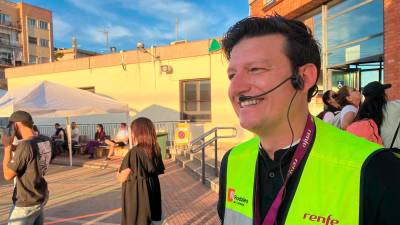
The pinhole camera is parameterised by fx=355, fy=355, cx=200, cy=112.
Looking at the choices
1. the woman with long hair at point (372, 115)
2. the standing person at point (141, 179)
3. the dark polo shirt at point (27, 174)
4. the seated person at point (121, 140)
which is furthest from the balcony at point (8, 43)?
the woman with long hair at point (372, 115)

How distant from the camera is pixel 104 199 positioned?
756 cm

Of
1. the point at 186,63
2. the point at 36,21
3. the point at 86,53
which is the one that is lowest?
the point at 186,63

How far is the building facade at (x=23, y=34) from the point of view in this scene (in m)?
58.2

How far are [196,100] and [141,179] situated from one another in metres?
13.1

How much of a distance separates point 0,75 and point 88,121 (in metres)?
45.1

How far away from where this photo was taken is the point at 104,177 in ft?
33.8

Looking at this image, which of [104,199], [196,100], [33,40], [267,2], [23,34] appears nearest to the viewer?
[104,199]

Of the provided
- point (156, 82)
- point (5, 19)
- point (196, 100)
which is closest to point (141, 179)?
point (196, 100)

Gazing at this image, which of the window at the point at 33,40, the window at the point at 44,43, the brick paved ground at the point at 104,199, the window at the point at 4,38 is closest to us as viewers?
the brick paved ground at the point at 104,199

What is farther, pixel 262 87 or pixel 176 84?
pixel 176 84

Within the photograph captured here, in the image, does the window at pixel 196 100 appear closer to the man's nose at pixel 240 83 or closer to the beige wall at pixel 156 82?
the beige wall at pixel 156 82

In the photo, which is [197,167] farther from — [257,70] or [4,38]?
[4,38]

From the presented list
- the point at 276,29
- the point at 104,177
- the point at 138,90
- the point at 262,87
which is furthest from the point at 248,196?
the point at 138,90

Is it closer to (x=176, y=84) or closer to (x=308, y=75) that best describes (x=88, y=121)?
(x=176, y=84)
